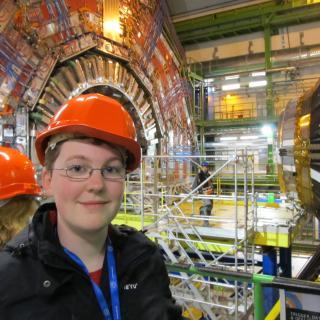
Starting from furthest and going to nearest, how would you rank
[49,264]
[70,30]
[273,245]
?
[70,30] → [273,245] → [49,264]

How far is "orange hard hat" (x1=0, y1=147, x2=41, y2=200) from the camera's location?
2.16 m


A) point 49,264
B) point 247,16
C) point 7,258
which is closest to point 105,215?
point 49,264

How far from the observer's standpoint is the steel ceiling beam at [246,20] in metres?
10.1

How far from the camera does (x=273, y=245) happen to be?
4668 millimetres

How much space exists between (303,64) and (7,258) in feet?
38.3

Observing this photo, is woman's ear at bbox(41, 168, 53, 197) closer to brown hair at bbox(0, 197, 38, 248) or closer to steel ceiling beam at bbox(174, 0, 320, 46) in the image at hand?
brown hair at bbox(0, 197, 38, 248)

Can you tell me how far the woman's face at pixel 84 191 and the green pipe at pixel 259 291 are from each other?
1258 mm

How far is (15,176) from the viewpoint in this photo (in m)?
2.28

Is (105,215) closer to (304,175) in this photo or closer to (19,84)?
(304,175)

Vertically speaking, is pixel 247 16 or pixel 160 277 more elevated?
pixel 247 16

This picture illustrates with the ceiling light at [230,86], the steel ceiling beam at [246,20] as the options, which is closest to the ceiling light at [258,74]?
the ceiling light at [230,86]

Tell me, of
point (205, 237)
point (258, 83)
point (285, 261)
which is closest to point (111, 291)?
point (205, 237)

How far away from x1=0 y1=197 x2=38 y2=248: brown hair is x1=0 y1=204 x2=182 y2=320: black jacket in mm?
755

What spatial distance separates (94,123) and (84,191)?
0.76 ft
